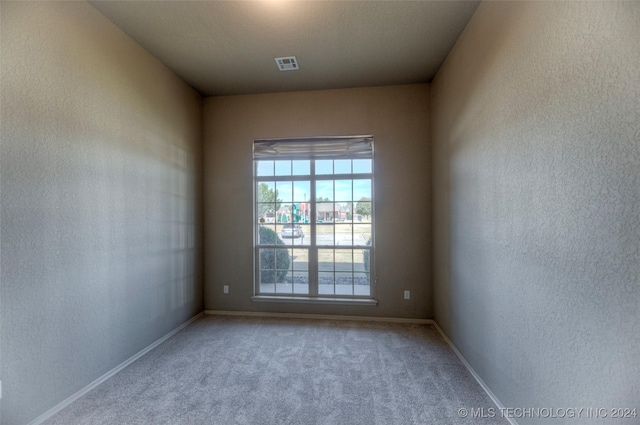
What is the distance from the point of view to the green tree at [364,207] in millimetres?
3658

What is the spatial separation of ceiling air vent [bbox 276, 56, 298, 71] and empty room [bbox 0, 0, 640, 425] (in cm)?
2

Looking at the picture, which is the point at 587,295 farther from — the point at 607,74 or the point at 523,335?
the point at 607,74

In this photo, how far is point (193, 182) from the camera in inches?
141

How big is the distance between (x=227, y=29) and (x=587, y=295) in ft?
10.3

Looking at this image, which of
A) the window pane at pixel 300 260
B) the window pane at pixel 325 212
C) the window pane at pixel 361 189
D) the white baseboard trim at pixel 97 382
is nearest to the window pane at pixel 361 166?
the window pane at pixel 361 189

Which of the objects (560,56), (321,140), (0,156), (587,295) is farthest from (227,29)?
(587,295)

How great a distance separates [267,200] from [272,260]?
33.8 inches

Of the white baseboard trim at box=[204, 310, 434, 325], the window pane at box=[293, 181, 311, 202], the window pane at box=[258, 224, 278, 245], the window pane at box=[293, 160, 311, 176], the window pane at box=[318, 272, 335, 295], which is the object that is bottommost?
the white baseboard trim at box=[204, 310, 434, 325]

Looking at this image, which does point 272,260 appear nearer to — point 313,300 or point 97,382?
point 313,300

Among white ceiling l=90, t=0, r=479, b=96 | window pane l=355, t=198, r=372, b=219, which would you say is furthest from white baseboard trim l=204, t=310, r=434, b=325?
white ceiling l=90, t=0, r=479, b=96

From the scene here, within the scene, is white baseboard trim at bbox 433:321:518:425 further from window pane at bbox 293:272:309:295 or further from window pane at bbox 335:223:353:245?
window pane at bbox 293:272:309:295

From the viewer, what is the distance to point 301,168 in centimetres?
377

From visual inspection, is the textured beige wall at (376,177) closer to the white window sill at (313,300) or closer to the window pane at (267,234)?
the white window sill at (313,300)

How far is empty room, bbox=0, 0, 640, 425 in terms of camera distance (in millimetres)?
1288
